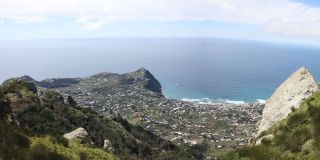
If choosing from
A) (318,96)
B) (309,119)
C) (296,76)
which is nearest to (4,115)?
(309,119)

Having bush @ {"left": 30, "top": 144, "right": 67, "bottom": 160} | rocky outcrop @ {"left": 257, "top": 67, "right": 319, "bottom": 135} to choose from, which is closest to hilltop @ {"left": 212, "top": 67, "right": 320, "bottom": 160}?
rocky outcrop @ {"left": 257, "top": 67, "right": 319, "bottom": 135}

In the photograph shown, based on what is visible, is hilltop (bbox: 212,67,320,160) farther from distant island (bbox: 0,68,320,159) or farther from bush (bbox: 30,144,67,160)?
bush (bbox: 30,144,67,160)

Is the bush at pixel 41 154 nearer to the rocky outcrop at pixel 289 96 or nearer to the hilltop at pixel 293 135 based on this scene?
the hilltop at pixel 293 135

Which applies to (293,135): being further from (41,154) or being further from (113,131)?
(113,131)

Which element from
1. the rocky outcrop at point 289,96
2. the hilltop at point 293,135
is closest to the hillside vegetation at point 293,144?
the hilltop at point 293,135

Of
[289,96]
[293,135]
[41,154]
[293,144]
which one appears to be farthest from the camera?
[289,96]

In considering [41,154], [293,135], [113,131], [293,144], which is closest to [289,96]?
[293,135]
